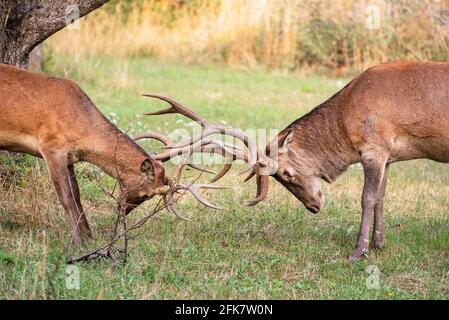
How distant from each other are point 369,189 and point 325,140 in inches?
24.7

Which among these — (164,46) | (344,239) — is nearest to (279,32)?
(164,46)

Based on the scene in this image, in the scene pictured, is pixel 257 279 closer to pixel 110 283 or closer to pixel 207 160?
pixel 110 283

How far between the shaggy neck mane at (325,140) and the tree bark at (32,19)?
7.38 feet

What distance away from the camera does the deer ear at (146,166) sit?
7.40 m

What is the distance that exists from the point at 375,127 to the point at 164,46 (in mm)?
11751

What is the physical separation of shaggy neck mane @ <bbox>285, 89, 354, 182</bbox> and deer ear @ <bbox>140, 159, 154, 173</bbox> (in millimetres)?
1415

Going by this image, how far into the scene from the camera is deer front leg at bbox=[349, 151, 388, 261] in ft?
24.7

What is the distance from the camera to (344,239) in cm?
812

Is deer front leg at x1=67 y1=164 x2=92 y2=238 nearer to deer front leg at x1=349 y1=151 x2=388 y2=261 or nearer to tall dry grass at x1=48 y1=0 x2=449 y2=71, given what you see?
deer front leg at x1=349 y1=151 x2=388 y2=261

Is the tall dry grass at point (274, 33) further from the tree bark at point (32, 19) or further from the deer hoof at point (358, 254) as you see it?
the deer hoof at point (358, 254)

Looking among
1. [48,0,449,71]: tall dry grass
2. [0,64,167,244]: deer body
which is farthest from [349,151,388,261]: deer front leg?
[48,0,449,71]: tall dry grass

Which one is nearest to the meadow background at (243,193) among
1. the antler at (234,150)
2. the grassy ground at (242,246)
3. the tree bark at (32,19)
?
the grassy ground at (242,246)

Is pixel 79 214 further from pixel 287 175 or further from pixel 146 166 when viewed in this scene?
pixel 287 175

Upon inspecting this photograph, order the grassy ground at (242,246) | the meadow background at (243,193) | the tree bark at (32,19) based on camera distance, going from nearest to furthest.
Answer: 1. the grassy ground at (242,246)
2. the meadow background at (243,193)
3. the tree bark at (32,19)
